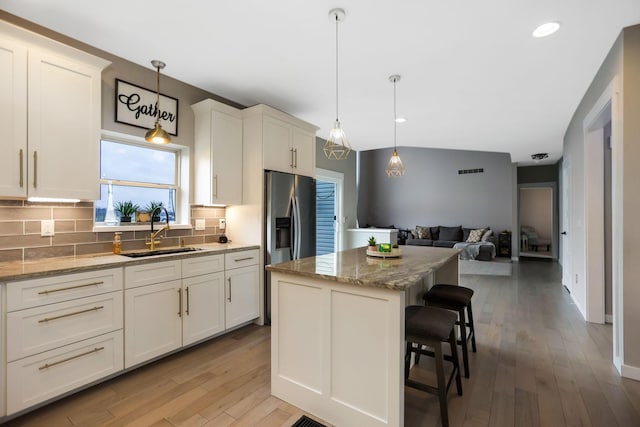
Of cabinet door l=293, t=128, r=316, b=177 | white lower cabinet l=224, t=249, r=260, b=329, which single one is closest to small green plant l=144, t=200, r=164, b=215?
white lower cabinet l=224, t=249, r=260, b=329

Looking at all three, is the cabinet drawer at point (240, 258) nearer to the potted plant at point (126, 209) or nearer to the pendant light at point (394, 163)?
the potted plant at point (126, 209)

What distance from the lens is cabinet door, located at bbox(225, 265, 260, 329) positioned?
307 cm

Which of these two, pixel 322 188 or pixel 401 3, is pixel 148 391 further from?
pixel 322 188

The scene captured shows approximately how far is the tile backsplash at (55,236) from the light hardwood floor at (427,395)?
3.42ft

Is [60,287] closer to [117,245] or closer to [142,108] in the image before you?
[117,245]

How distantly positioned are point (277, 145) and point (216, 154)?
2.32ft

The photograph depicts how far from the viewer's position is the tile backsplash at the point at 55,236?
86.1 inches

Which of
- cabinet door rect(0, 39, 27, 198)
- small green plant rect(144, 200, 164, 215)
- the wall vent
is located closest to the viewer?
cabinet door rect(0, 39, 27, 198)

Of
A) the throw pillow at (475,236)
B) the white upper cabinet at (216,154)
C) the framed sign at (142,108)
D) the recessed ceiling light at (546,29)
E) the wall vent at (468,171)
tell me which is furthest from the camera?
the wall vent at (468,171)

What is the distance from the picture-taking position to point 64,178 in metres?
2.23

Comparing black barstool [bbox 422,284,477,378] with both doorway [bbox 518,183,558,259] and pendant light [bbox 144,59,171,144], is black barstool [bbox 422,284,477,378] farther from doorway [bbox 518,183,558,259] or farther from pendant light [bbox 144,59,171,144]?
doorway [bbox 518,183,558,259]

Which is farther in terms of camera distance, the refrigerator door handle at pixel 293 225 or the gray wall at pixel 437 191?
the gray wall at pixel 437 191

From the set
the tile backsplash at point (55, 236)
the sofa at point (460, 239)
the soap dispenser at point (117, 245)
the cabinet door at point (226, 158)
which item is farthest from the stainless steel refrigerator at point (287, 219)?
the sofa at point (460, 239)

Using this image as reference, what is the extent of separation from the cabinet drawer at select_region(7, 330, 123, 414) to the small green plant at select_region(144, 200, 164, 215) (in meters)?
1.21
